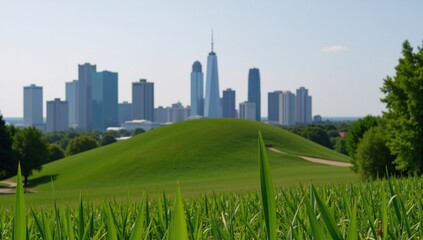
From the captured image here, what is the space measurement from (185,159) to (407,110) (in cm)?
3283

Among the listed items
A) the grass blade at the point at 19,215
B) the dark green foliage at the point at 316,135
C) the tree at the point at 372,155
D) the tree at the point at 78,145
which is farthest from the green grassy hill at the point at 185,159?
the grass blade at the point at 19,215

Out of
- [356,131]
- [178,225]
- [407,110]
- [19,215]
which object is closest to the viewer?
[178,225]

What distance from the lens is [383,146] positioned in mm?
35000

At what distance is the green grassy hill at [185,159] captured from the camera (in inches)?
2140

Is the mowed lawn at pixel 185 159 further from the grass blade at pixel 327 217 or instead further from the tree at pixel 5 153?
the grass blade at pixel 327 217

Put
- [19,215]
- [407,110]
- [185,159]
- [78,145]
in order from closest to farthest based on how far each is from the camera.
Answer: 1. [19,215]
2. [407,110]
3. [185,159]
4. [78,145]

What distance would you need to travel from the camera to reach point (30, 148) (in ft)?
186

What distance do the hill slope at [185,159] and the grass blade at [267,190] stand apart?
47790 mm

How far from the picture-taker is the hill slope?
54.5m

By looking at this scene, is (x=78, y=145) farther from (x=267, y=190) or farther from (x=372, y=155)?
(x=267, y=190)

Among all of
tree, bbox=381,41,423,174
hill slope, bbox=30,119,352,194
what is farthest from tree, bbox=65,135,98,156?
tree, bbox=381,41,423,174

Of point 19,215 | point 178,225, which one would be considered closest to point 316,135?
point 19,215

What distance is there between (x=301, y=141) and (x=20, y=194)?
249 ft

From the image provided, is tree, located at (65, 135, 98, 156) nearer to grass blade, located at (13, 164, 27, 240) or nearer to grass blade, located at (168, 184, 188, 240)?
grass blade, located at (13, 164, 27, 240)
